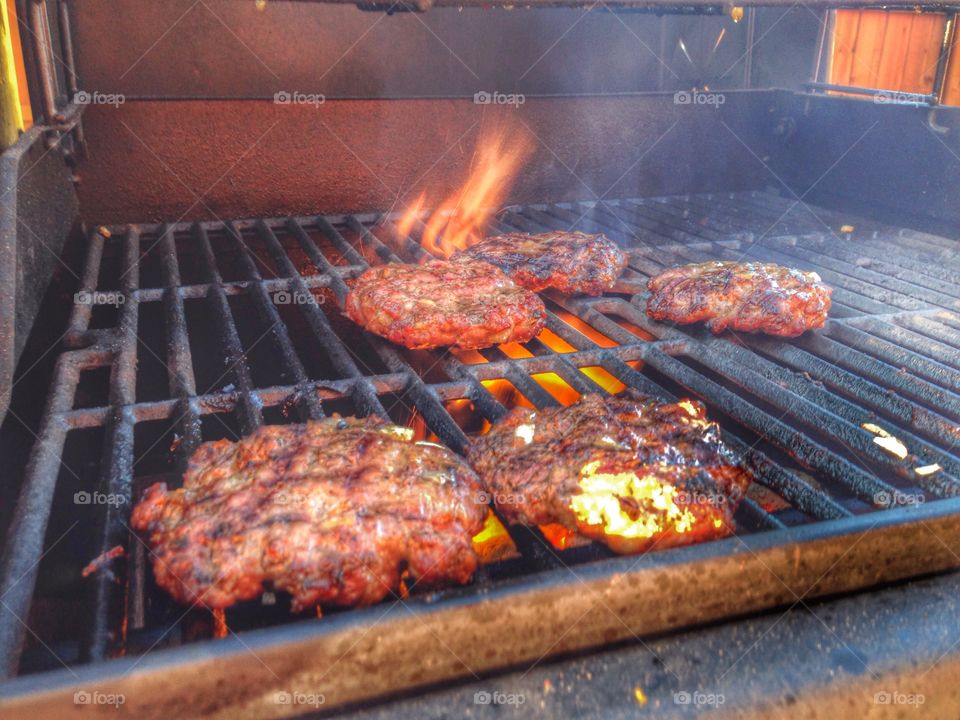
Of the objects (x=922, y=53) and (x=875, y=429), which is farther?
(x=922, y=53)

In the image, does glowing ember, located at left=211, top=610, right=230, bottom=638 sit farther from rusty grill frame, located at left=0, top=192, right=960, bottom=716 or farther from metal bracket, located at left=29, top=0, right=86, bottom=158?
metal bracket, located at left=29, top=0, right=86, bottom=158

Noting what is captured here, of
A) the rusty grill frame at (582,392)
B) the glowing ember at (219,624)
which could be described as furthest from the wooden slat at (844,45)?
the glowing ember at (219,624)

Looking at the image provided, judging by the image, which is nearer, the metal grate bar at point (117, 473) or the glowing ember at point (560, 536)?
the metal grate bar at point (117, 473)

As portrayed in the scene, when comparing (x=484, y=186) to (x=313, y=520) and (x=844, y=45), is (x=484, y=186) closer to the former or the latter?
(x=313, y=520)

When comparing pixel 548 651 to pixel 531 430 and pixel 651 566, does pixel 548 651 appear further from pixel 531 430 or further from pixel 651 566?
pixel 531 430

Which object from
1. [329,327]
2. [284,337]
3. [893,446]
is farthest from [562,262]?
[893,446]

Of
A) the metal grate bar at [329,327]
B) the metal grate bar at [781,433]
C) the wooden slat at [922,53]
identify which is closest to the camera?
the metal grate bar at [781,433]

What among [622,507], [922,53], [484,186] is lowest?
[622,507]

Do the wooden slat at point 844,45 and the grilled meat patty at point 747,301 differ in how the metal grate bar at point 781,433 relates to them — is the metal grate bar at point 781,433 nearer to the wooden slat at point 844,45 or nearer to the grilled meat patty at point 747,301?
the grilled meat patty at point 747,301
